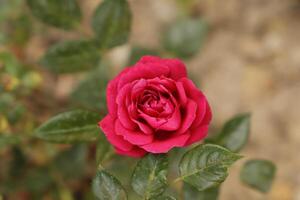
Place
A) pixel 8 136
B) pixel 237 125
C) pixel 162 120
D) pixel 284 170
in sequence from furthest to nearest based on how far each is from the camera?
pixel 284 170, pixel 8 136, pixel 237 125, pixel 162 120

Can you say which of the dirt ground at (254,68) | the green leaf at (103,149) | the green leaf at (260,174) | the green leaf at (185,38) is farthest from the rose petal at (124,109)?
the dirt ground at (254,68)

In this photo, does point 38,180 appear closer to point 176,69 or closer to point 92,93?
point 92,93

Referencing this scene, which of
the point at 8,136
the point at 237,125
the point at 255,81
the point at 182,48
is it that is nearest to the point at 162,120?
the point at 237,125

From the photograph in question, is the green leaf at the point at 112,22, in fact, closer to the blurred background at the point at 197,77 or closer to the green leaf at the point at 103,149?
the blurred background at the point at 197,77

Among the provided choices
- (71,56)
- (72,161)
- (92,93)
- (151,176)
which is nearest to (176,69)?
(151,176)

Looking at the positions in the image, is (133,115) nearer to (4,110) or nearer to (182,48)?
(4,110)

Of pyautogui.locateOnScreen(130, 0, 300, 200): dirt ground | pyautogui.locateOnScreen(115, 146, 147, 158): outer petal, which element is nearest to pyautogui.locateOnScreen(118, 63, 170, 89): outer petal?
pyautogui.locateOnScreen(115, 146, 147, 158): outer petal
